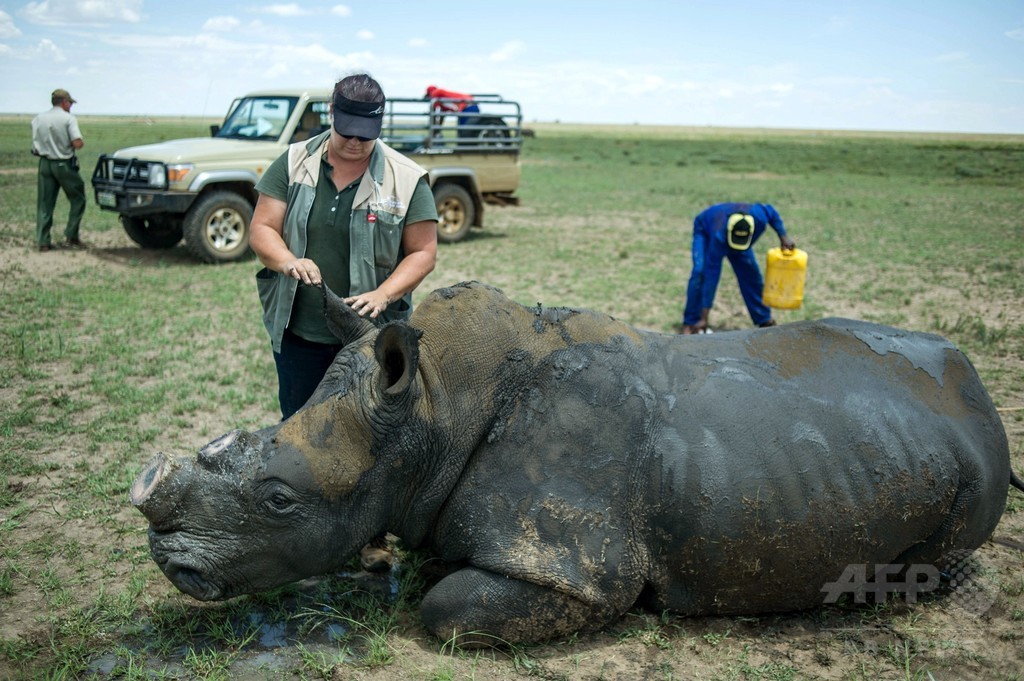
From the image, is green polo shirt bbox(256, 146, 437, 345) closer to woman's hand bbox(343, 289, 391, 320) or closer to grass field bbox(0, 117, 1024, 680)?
woman's hand bbox(343, 289, 391, 320)

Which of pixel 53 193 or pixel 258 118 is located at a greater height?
pixel 258 118

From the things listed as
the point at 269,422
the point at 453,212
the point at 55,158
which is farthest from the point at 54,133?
the point at 269,422

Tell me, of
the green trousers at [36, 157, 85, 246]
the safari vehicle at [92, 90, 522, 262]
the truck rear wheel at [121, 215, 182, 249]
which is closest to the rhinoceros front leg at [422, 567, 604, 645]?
the safari vehicle at [92, 90, 522, 262]

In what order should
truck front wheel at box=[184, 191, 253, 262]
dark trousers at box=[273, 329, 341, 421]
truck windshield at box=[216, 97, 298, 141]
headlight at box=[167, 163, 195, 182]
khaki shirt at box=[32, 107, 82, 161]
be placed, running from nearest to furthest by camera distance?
dark trousers at box=[273, 329, 341, 421], headlight at box=[167, 163, 195, 182], truck front wheel at box=[184, 191, 253, 262], khaki shirt at box=[32, 107, 82, 161], truck windshield at box=[216, 97, 298, 141]

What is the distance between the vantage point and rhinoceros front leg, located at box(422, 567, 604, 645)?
3.57 meters

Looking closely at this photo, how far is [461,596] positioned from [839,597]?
1831 mm

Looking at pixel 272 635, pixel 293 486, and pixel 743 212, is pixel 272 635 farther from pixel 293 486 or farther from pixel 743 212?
pixel 743 212

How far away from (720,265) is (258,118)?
8578mm

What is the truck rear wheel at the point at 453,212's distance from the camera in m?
15.5

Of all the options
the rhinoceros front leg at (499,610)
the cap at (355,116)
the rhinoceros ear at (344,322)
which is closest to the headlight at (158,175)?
the cap at (355,116)

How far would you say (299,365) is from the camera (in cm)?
456

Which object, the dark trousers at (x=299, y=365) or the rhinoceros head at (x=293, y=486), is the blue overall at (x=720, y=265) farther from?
the rhinoceros head at (x=293, y=486)

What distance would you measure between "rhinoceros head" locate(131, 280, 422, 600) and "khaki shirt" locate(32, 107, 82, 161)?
11.5 m

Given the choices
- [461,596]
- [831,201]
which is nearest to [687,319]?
[461,596]
